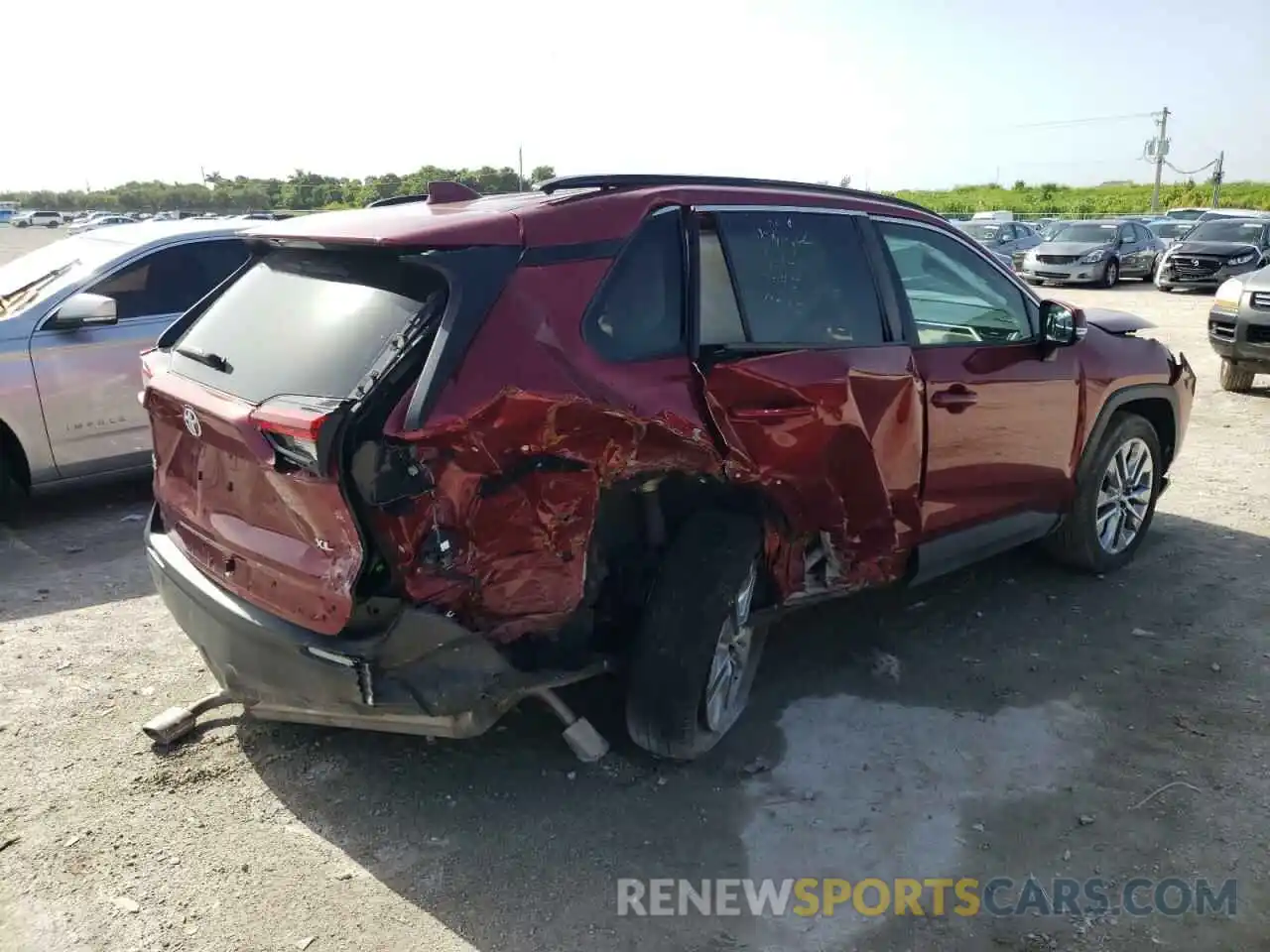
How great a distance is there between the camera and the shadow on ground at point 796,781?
2787 millimetres

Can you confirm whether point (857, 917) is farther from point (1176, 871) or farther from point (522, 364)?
point (522, 364)

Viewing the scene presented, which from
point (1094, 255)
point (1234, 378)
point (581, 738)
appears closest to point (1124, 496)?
point (581, 738)

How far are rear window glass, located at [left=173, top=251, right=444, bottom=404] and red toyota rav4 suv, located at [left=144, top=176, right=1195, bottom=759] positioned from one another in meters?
0.01

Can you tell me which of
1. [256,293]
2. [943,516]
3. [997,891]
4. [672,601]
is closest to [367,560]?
[672,601]

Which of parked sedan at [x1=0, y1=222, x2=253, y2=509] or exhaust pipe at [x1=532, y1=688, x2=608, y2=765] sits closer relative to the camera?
exhaust pipe at [x1=532, y1=688, x2=608, y2=765]

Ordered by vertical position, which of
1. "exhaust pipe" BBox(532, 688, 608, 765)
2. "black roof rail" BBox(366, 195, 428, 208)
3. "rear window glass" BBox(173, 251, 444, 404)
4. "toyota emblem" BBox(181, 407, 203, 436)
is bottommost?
"exhaust pipe" BBox(532, 688, 608, 765)

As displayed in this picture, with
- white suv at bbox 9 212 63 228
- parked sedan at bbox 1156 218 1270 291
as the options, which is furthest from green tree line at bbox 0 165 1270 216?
parked sedan at bbox 1156 218 1270 291

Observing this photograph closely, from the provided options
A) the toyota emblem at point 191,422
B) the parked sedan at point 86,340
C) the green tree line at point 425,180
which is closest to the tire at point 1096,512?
the toyota emblem at point 191,422

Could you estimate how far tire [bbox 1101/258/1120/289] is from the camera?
71.3 ft

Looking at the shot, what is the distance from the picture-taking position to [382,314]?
110 inches

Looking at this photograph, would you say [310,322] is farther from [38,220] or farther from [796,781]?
[38,220]

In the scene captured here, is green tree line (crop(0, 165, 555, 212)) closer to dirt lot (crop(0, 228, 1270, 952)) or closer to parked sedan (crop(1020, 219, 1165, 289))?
parked sedan (crop(1020, 219, 1165, 289))

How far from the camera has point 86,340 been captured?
5.73 metres

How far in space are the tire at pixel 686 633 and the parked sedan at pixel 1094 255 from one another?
68.6 ft
